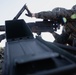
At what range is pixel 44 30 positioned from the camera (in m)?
9.09

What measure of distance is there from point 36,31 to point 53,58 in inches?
270

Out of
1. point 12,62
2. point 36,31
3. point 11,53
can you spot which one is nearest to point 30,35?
point 11,53

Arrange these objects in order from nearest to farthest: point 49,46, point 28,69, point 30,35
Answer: point 28,69, point 49,46, point 30,35

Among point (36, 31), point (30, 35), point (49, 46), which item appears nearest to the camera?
point (49, 46)

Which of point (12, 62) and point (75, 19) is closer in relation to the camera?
point (12, 62)

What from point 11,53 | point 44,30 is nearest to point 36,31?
point 44,30

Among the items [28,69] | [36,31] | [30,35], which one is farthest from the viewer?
[36,31]

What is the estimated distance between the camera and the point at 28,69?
6.45 ft

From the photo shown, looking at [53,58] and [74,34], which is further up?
[53,58]

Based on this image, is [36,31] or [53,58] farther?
[36,31]

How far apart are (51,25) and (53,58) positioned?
7226 millimetres

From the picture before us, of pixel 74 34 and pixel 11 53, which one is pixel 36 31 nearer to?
pixel 74 34

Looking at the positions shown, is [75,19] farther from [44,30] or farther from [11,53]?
[11,53]

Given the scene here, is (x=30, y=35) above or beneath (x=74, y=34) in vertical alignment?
above
